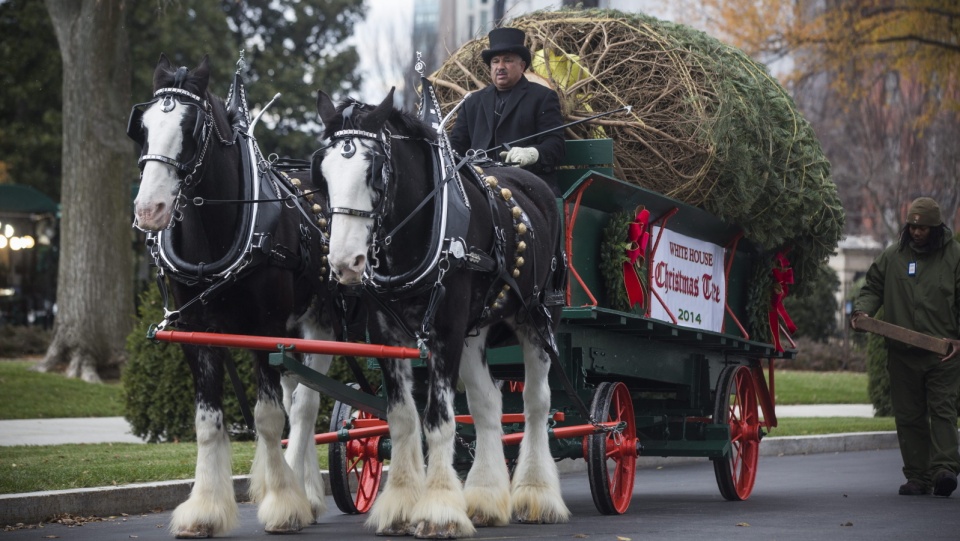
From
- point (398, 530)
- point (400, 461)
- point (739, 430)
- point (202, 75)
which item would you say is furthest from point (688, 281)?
point (202, 75)

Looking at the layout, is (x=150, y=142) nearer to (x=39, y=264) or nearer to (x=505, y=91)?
(x=505, y=91)

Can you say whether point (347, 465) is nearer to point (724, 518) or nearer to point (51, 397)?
point (724, 518)

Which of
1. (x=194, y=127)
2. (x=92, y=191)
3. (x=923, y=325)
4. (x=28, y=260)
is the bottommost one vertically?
(x=923, y=325)

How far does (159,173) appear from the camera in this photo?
6.66 meters

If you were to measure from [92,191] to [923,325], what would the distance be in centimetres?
1235

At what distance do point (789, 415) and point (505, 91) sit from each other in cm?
1070

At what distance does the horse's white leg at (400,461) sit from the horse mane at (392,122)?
1174 mm

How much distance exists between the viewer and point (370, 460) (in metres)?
9.12

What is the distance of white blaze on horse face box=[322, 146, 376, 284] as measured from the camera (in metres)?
6.28

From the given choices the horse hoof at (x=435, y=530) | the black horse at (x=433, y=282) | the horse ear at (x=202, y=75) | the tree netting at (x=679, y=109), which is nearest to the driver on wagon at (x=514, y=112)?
the tree netting at (x=679, y=109)

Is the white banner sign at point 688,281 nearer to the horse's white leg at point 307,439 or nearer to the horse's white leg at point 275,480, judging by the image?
the horse's white leg at point 307,439

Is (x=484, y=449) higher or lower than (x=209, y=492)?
higher

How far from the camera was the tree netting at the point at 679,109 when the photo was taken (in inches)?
365

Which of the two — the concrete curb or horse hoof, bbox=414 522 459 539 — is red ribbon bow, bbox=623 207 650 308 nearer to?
horse hoof, bbox=414 522 459 539
